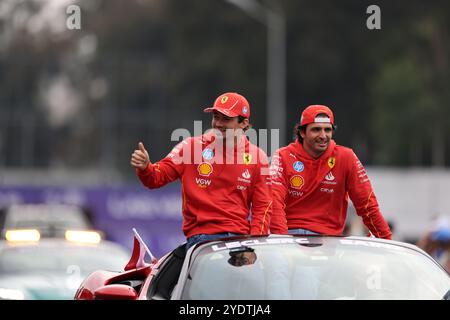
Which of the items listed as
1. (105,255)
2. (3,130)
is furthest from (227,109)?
(3,130)

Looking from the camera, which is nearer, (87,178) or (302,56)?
(302,56)

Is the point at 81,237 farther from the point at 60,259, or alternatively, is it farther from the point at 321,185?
the point at 321,185

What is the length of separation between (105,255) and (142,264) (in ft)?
18.1

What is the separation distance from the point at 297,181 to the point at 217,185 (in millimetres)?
628

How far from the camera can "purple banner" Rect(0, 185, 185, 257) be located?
101 feet

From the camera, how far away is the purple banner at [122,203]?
30661mm

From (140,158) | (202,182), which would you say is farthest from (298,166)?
(140,158)

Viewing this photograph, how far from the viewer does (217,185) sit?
877 centimetres

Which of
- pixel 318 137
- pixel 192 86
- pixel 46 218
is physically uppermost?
pixel 192 86

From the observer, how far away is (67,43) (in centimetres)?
7581

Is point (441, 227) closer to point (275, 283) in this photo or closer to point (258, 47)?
point (275, 283)

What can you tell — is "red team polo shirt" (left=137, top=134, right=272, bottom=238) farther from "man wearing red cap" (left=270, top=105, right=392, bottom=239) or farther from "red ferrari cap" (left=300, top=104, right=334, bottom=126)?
"red ferrari cap" (left=300, top=104, right=334, bottom=126)

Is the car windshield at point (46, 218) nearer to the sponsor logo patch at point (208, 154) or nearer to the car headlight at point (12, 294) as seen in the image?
the car headlight at point (12, 294)

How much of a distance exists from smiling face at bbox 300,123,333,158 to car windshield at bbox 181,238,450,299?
176 cm
